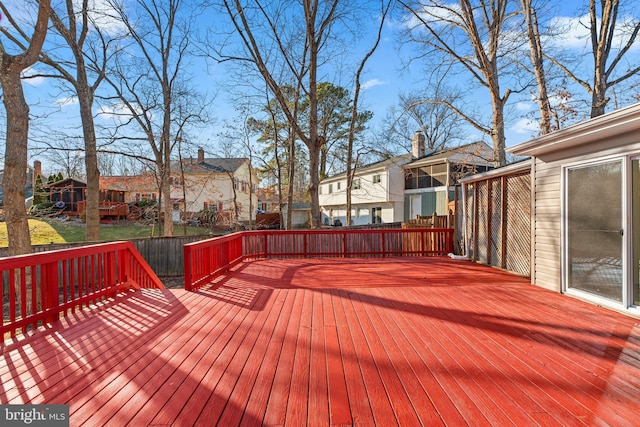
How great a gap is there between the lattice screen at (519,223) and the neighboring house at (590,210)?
0.65m

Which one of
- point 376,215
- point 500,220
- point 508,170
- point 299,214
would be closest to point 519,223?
point 500,220

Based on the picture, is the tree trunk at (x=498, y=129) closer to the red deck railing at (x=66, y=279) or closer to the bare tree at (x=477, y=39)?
the bare tree at (x=477, y=39)

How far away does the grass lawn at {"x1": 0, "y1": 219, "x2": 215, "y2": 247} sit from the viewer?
16.1m

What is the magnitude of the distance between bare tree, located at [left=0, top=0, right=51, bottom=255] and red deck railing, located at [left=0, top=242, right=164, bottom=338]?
2.58m

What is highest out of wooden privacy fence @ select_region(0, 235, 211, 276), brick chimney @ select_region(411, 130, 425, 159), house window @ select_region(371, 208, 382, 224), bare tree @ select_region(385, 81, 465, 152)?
bare tree @ select_region(385, 81, 465, 152)

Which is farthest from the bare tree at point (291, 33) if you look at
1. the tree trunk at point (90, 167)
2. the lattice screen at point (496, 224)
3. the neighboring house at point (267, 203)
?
the neighboring house at point (267, 203)

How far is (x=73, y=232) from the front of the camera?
18469mm

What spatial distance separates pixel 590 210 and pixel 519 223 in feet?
6.10

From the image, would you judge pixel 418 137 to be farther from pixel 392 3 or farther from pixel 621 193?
pixel 621 193

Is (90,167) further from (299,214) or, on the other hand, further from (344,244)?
(299,214)

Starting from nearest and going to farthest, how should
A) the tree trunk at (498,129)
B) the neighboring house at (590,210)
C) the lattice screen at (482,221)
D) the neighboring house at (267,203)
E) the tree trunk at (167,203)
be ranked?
the neighboring house at (590,210) → the lattice screen at (482,221) → the tree trunk at (498,129) → the tree trunk at (167,203) → the neighboring house at (267,203)

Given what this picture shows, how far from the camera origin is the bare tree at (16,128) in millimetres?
5621

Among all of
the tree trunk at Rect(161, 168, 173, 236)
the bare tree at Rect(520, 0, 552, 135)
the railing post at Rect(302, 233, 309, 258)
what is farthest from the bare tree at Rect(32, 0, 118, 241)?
the bare tree at Rect(520, 0, 552, 135)

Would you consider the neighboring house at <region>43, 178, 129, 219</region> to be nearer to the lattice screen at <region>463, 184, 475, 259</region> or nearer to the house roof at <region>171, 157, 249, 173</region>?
the house roof at <region>171, 157, 249, 173</region>
